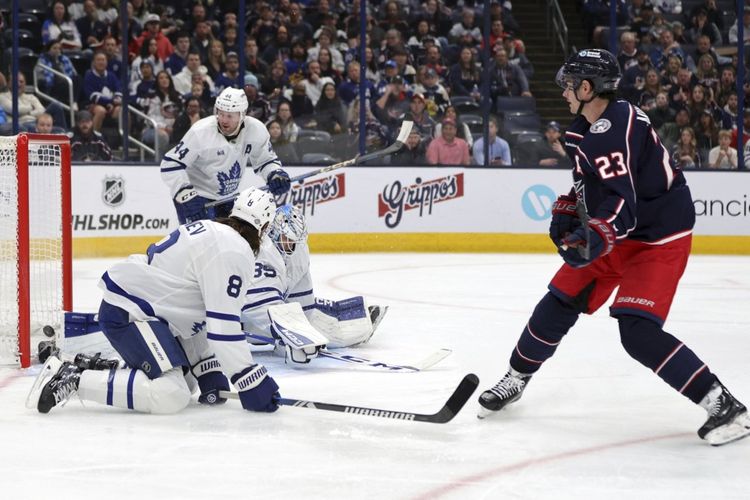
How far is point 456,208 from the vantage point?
9586 mm

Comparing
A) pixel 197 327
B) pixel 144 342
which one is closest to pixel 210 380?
pixel 197 327

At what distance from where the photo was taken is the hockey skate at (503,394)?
135 inches

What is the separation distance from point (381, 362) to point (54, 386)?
1439 millimetres

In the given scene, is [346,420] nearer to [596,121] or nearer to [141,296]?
[141,296]

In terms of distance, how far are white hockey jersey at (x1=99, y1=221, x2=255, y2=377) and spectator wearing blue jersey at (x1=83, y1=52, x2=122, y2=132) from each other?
18.9ft

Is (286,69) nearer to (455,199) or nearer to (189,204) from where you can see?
(455,199)

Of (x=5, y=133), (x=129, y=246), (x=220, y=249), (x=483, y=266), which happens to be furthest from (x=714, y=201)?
(x=220, y=249)

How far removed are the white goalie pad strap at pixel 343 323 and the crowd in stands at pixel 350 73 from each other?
4.55 metres

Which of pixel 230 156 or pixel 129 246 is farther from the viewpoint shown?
pixel 129 246

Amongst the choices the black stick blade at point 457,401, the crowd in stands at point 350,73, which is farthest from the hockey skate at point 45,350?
the crowd in stands at point 350,73

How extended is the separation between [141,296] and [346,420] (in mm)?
721

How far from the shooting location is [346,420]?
338cm

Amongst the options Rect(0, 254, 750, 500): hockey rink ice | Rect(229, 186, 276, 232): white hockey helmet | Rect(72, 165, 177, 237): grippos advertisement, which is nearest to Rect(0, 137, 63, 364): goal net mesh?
Rect(0, 254, 750, 500): hockey rink ice

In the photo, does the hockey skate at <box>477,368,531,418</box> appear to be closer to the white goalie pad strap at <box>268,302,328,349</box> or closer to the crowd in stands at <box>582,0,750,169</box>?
the white goalie pad strap at <box>268,302,328,349</box>
